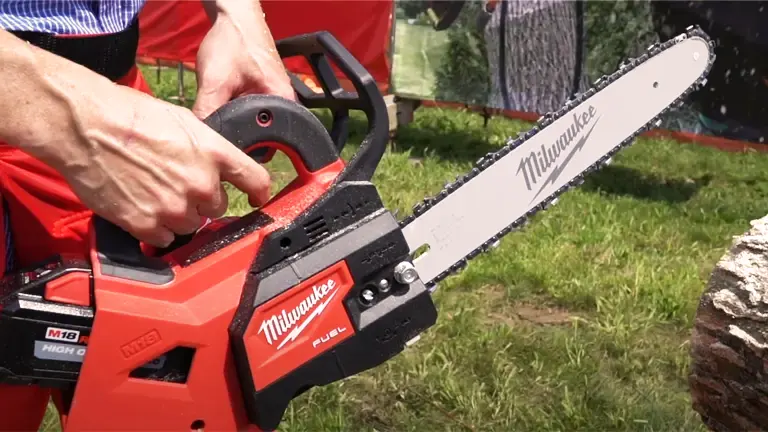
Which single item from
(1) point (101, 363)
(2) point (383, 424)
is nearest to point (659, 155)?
(2) point (383, 424)

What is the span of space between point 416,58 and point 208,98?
15.2ft

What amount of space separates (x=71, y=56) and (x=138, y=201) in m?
0.37

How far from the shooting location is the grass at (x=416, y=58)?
19.1 feet

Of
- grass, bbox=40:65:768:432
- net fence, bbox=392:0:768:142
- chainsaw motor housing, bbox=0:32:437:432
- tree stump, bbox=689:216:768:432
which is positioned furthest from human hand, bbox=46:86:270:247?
net fence, bbox=392:0:768:142

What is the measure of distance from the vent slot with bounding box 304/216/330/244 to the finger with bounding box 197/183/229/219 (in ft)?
0.53

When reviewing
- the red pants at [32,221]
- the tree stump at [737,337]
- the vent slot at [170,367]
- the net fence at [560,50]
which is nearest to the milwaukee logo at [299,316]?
the vent slot at [170,367]

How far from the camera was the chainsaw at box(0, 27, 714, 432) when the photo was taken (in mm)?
1187

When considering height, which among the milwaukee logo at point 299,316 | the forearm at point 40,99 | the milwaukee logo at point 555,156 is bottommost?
the milwaukee logo at point 555,156

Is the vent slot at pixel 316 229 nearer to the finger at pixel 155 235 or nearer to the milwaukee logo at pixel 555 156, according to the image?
the finger at pixel 155 235

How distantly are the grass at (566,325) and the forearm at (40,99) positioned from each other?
0.90 m

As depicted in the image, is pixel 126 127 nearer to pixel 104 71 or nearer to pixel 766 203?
pixel 104 71

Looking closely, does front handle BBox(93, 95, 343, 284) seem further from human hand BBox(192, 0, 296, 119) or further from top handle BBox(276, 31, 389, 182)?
human hand BBox(192, 0, 296, 119)

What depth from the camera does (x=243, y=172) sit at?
1.18m

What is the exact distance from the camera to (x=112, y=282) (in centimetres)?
119
